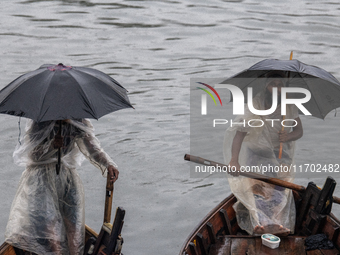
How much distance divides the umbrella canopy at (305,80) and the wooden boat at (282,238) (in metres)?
0.85

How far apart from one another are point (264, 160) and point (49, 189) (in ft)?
8.21

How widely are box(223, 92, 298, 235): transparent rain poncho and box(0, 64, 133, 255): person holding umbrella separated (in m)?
1.66

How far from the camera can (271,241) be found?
5695mm

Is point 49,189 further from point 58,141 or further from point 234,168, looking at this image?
point 234,168

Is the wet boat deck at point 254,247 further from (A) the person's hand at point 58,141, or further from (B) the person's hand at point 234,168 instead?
(A) the person's hand at point 58,141

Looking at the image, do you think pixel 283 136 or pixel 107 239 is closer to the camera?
pixel 107 239

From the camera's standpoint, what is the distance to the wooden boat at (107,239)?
4.95 meters

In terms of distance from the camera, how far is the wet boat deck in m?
5.68

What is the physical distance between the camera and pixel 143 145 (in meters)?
10.9

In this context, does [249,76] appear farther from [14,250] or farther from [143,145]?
[143,145]

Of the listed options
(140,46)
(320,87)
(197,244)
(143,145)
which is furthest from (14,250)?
(140,46)

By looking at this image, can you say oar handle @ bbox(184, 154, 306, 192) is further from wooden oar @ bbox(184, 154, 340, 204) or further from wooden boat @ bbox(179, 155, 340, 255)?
wooden boat @ bbox(179, 155, 340, 255)

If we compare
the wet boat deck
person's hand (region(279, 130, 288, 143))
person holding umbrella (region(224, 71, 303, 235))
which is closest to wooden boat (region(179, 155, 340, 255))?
the wet boat deck

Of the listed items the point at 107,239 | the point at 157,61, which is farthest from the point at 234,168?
the point at 157,61
